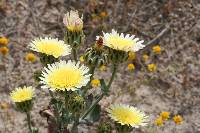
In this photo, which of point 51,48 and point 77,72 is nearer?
point 77,72

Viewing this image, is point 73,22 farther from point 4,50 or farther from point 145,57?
point 145,57

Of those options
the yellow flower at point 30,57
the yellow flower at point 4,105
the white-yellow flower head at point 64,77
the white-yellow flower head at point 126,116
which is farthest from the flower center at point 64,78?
the yellow flower at point 30,57

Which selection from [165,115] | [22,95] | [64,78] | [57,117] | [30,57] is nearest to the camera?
[64,78]

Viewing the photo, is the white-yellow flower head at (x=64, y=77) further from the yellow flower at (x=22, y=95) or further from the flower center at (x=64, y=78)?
the yellow flower at (x=22, y=95)

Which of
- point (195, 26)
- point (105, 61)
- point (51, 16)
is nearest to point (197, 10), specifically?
point (195, 26)

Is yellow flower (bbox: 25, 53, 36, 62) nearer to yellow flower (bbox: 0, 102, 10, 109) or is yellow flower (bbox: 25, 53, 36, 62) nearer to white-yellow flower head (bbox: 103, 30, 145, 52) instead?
yellow flower (bbox: 0, 102, 10, 109)

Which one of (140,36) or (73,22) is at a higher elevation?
(140,36)

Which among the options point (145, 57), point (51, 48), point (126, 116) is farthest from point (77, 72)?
point (145, 57)

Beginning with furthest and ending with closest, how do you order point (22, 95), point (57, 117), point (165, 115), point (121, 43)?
point (165, 115) < point (22, 95) < point (57, 117) < point (121, 43)

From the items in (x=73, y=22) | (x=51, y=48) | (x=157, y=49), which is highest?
(x=157, y=49)
